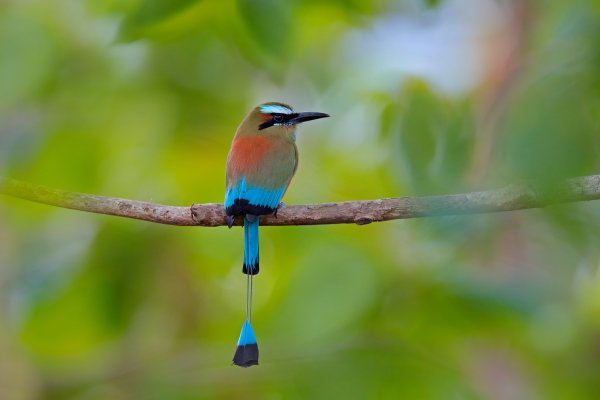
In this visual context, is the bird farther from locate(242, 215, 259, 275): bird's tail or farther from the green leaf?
the green leaf

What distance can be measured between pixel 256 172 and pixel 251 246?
0.41 m

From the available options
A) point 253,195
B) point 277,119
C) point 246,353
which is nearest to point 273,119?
point 277,119

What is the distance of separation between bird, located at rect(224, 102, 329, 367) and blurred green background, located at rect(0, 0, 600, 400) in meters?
0.16

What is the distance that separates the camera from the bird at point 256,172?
273 centimetres

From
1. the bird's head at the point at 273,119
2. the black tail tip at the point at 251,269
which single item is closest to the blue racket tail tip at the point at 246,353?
the black tail tip at the point at 251,269

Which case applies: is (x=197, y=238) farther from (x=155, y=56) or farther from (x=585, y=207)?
(x=585, y=207)

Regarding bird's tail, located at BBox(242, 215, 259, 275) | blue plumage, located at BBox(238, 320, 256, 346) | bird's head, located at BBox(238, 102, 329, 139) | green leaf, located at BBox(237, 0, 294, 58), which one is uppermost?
bird's head, located at BBox(238, 102, 329, 139)

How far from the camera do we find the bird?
8.95 ft

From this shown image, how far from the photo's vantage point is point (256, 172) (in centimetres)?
306

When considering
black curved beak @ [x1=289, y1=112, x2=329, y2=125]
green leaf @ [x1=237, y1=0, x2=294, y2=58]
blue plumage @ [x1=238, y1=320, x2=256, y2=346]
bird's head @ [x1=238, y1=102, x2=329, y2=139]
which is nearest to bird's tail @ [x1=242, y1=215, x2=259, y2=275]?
blue plumage @ [x1=238, y1=320, x2=256, y2=346]

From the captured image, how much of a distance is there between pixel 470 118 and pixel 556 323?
55.2 inches

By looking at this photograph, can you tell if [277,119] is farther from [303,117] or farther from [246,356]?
[246,356]

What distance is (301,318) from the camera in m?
2.73

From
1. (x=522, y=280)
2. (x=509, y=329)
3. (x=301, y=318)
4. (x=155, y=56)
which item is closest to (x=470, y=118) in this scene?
(x=301, y=318)
